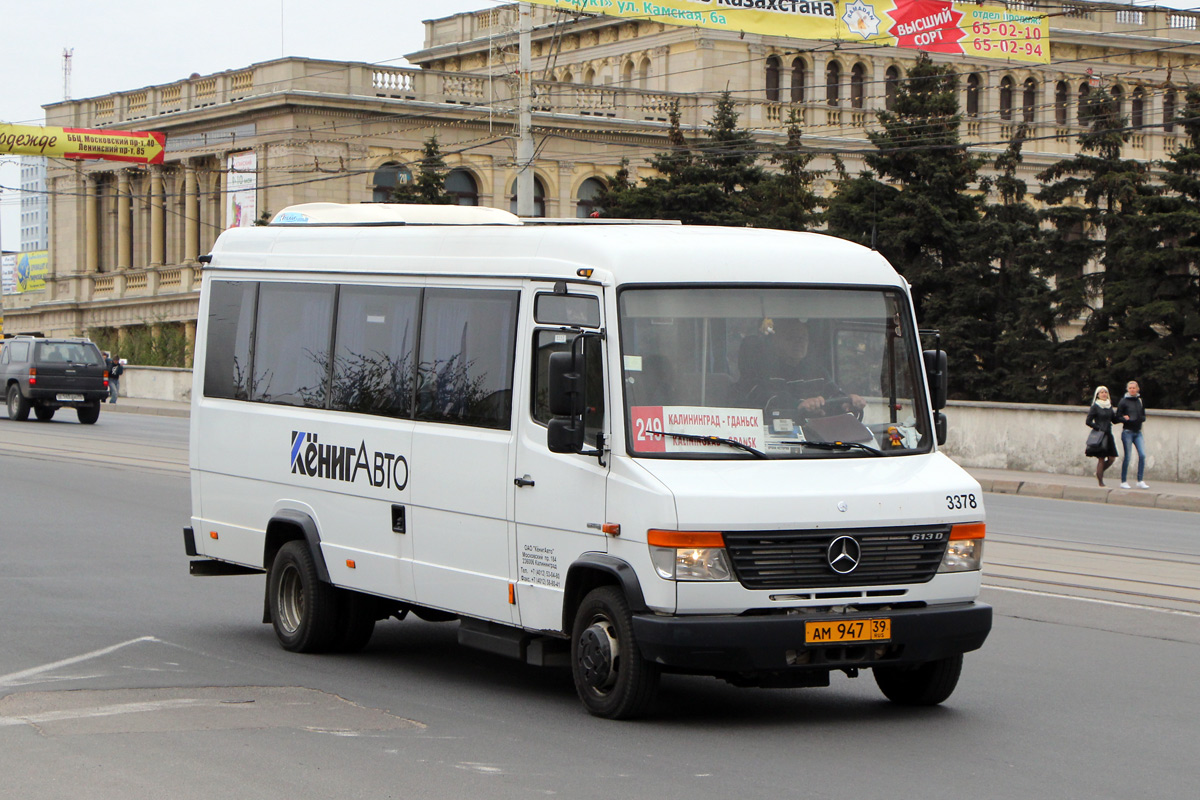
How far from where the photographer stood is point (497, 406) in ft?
30.1

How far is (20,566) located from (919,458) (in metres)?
8.44

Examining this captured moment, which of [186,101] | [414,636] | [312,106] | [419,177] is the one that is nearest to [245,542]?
[414,636]

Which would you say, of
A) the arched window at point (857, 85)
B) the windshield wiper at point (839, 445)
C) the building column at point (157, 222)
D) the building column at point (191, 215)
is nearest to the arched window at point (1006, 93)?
the arched window at point (857, 85)

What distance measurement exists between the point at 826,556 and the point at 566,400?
1.41 metres

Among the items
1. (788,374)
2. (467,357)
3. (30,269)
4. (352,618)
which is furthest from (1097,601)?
(30,269)

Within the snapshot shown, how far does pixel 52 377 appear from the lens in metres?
37.5

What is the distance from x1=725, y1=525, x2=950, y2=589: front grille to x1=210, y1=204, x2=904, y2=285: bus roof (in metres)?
1.39

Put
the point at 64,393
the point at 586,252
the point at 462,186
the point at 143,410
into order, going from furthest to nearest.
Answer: the point at 462,186 < the point at 143,410 < the point at 64,393 < the point at 586,252

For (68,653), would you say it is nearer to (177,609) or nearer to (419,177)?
(177,609)

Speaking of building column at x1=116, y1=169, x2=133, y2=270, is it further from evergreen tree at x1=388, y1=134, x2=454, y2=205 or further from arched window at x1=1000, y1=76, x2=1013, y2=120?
arched window at x1=1000, y1=76, x2=1013, y2=120

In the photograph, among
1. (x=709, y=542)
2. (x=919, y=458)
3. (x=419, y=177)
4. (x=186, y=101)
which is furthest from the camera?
(x=186, y=101)

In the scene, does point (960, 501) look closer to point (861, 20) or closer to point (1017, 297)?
point (861, 20)

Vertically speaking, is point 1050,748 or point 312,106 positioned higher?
point 312,106

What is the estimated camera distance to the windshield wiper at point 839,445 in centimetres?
854
